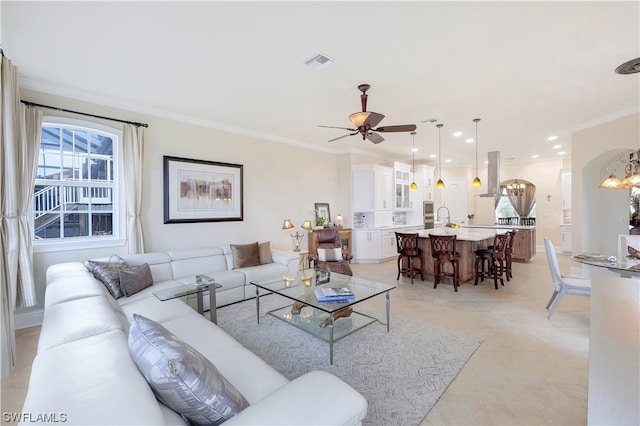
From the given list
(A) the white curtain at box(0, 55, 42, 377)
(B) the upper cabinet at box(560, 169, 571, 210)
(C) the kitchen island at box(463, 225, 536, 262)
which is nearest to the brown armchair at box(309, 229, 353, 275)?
(A) the white curtain at box(0, 55, 42, 377)

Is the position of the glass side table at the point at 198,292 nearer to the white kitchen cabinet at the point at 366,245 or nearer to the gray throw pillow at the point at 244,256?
the gray throw pillow at the point at 244,256

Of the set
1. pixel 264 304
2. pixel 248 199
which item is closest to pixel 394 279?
pixel 264 304

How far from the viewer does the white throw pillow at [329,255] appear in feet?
15.8

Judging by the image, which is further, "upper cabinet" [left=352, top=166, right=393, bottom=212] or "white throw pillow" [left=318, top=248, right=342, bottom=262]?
"upper cabinet" [left=352, top=166, right=393, bottom=212]

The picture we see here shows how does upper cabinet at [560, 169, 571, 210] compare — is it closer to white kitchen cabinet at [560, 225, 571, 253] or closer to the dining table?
white kitchen cabinet at [560, 225, 571, 253]

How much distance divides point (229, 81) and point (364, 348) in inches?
132

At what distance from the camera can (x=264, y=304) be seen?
402cm

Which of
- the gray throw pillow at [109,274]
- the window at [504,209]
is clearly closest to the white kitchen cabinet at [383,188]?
the window at [504,209]

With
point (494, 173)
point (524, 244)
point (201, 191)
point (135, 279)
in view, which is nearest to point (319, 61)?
point (201, 191)

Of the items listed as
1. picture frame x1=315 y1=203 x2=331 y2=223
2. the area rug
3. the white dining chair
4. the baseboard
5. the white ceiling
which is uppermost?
the white ceiling

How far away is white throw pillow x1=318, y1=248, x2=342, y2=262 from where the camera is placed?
481 cm

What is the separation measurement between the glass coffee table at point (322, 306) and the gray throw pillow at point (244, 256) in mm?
1092

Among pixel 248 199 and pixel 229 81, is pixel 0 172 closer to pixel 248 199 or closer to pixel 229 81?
pixel 229 81

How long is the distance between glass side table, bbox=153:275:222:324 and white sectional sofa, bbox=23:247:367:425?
51cm
